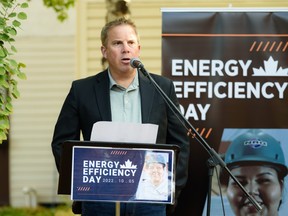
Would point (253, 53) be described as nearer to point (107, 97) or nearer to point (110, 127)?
point (107, 97)

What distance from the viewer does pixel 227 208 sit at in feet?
18.3

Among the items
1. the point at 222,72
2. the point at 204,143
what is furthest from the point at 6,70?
the point at 222,72

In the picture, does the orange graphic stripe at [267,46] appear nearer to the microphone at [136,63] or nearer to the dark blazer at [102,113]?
the dark blazer at [102,113]

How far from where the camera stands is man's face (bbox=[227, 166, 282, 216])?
551 centimetres

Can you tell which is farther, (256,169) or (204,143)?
(256,169)

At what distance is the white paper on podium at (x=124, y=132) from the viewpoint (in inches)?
173

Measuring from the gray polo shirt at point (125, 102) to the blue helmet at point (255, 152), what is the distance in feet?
3.10

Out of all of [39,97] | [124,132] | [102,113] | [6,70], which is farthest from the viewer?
[39,97]

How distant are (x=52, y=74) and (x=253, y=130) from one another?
7513mm

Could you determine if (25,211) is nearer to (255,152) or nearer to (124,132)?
(255,152)

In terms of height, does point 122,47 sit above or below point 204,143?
above

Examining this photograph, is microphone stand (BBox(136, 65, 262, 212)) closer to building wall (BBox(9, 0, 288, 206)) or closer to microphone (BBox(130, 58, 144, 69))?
microphone (BBox(130, 58, 144, 69))

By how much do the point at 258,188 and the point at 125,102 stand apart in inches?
47.7

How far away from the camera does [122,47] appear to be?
4793 millimetres
